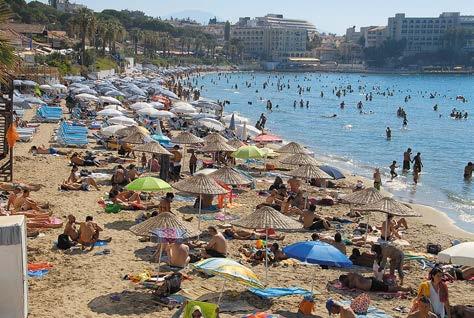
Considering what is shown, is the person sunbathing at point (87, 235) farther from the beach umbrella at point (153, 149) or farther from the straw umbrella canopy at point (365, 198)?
the beach umbrella at point (153, 149)

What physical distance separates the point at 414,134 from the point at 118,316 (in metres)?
39.8

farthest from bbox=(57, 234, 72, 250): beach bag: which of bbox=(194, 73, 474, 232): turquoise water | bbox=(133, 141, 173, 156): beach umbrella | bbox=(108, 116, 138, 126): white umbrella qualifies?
bbox=(108, 116, 138, 126): white umbrella

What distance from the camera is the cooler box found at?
285 inches

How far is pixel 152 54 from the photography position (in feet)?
446

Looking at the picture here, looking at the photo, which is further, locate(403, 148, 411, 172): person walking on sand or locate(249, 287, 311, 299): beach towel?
locate(403, 148, 411, 172): person walking on sand

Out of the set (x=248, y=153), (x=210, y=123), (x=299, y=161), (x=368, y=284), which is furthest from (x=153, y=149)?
(x=210, y=123)

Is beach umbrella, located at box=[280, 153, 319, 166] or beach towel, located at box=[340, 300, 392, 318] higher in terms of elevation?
beach umbrella, located at box=[280, 153, 319, 166]

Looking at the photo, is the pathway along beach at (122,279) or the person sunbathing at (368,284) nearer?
the pathway along beach at (122,279)

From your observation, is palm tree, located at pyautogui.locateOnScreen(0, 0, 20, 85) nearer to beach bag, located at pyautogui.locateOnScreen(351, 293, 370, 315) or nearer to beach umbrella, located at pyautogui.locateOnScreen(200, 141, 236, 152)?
beach bag, located at pyautogui.locateOnScreen(351, 293, 370, 315)

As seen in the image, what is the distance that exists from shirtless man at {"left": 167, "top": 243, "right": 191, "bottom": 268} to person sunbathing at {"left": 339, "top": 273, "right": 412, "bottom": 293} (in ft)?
9.04

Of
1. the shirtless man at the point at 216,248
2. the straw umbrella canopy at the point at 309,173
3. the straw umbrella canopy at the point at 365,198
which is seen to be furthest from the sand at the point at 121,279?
the straw umbrella canopy at the point at 309,173

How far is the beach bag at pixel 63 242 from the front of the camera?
38.1 feet

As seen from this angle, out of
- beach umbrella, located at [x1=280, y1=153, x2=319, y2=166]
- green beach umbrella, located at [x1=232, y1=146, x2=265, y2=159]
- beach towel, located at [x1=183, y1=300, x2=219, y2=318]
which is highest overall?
A: beach umbrella, located at [x1=280, y1=153, x2=319, y2=166]

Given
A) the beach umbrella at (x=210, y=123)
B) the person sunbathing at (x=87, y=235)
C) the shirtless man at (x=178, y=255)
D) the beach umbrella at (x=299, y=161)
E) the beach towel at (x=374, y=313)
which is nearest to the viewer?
the beach towel at (x=374, y=313)
